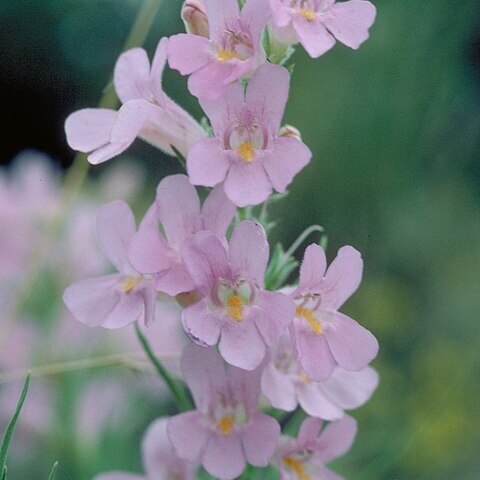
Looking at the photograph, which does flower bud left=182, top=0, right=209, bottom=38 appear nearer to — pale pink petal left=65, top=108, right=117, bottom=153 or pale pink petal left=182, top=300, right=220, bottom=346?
pale pink petal left=65, top=108, right=117, bottom=153

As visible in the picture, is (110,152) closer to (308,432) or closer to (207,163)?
(207,163)

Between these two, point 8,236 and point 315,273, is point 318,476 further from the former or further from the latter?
point 8,236

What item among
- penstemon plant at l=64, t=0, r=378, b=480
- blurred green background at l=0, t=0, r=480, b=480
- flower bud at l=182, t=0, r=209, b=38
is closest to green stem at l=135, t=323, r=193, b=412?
penstemon plant at l=64, t=0, r=378, b=480

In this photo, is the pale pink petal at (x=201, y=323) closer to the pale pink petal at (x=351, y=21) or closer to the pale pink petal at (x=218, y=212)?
the pale pink petal at (x=218, y=212)

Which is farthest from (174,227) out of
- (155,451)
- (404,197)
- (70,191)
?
(404,197)

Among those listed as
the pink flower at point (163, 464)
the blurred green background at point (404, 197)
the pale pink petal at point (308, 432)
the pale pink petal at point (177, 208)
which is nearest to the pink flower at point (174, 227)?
the pale pink petal at point (177, 208)
